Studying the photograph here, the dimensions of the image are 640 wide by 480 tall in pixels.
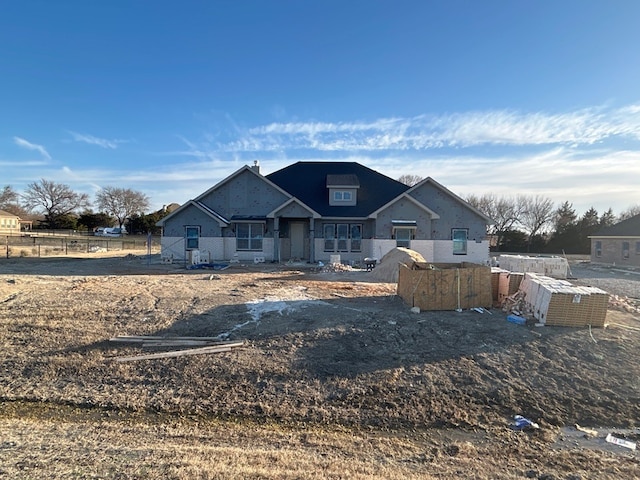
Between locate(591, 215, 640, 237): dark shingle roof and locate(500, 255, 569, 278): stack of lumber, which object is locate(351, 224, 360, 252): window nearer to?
locate(500, 255, 569, 278): stack of lumber

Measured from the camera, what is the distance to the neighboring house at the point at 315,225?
78.6 feet

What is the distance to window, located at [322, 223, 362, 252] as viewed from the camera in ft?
82.1

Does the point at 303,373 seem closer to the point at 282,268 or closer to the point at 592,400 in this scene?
the point at 592,400

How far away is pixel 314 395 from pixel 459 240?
21.0 metres

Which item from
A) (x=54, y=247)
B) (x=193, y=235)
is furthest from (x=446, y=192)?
(x=54, y=247)

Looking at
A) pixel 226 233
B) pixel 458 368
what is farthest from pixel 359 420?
pixel 226 233

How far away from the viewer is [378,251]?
23.8 m

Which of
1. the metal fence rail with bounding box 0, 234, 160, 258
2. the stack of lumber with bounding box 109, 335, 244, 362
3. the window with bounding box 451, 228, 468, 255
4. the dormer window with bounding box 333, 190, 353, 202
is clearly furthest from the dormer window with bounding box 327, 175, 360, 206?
the stack of lumber with bounding box 109, 335, 244, 362

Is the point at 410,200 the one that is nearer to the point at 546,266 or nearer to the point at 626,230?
the point at 546,266

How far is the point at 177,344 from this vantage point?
7746mm

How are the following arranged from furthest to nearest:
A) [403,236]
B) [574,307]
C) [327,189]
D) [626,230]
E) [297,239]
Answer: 1. [626,230]
2. [327,189]
3. [297,239]
4. [403,236]
5. [574,307]

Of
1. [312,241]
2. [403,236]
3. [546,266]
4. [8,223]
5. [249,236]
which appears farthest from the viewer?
[8,223]

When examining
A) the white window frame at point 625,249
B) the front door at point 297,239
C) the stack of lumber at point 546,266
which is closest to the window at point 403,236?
the front door at point 297,239

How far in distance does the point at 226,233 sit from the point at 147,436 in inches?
796
